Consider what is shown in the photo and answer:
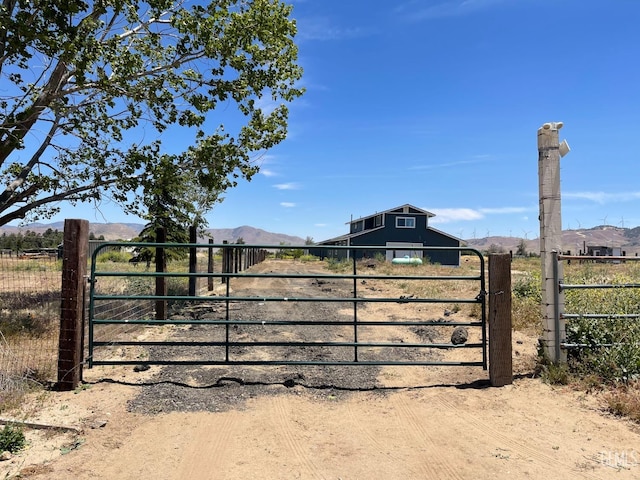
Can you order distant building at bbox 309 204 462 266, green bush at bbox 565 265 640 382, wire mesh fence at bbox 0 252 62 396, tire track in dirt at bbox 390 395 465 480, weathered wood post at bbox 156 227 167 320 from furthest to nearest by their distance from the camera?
distant building at bbox 309 204 462 266, weathered wood post at bbox 156 227 167 320, green bush at bbox 565 265 640 382, wire mesh fence at bbox 0 252 62 396, tire track in dirt at bbox 390 395 465 480

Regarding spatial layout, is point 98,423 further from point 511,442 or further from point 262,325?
point 262,325

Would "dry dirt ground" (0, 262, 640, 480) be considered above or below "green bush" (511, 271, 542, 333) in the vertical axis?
below

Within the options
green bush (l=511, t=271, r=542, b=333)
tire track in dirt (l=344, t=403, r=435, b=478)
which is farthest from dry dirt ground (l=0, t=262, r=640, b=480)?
green bush (l=511, t=271, r=542, b=333)

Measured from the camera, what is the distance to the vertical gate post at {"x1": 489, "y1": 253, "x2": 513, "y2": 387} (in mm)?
5629

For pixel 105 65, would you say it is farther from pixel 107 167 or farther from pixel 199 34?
pixel 107 167

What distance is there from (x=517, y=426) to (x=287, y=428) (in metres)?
2.33

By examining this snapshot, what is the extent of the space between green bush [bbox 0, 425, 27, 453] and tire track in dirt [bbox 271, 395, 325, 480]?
7.37 ft

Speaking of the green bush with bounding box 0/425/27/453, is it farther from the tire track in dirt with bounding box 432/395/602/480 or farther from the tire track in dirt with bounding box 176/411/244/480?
the tire track in dirt with bounding box 432/395/602/480

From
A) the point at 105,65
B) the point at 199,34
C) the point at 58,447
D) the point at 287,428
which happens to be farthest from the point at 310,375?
the point at 199,34

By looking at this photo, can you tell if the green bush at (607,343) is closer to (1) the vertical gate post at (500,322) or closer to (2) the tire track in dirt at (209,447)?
(1) the vertical gate post at (500,322)

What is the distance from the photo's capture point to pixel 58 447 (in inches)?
154

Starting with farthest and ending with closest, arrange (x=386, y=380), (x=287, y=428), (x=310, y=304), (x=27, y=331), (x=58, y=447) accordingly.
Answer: (x=310, y=304) < (x=27, y=331) < (x=386, y=380) < (x=287, y=428) < (x=58, y=447)

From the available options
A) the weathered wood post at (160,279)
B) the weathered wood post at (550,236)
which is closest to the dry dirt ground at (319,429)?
the weathered wood post at (550,236)

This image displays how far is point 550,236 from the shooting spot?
600cm
